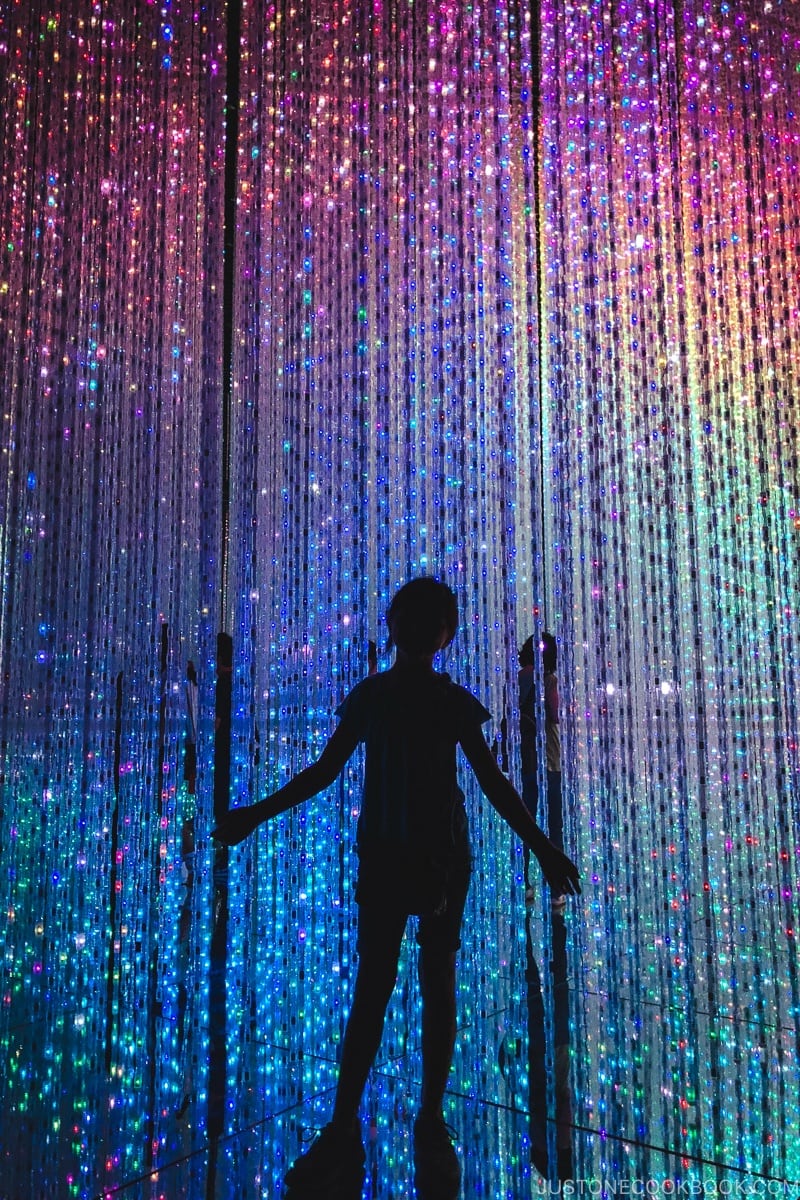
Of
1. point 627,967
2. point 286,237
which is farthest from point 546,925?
point 286,237

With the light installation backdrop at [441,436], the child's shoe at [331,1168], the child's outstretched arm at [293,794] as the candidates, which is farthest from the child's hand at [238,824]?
the light installation backdrop at [441,436]

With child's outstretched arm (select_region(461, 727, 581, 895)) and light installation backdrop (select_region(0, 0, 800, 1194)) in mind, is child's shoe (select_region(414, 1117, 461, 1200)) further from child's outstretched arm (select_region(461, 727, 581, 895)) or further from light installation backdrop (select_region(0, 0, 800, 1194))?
light installation backdrop (select_region(0, 0, 800, 1194))

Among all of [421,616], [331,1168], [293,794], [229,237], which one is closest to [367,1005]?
[331,1168]

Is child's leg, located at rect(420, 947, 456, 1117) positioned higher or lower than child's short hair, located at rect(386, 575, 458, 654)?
lower

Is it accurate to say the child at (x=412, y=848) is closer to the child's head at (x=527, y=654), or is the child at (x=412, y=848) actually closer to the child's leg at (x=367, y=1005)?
the child's leg at (x=367, y=1005)

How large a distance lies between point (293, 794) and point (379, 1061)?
76 centimetres

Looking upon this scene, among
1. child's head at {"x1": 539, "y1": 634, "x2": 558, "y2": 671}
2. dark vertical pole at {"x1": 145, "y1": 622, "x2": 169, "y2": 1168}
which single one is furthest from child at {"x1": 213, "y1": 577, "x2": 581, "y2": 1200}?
child's head at {"x1": 539, "y1": 634, "x2": 558, "y2": 671}

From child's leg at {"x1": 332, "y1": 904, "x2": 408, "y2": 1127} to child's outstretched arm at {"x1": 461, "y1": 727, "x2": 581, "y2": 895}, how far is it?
243 millimetres

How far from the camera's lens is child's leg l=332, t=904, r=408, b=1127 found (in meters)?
1.36

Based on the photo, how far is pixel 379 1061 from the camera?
5.94 feet

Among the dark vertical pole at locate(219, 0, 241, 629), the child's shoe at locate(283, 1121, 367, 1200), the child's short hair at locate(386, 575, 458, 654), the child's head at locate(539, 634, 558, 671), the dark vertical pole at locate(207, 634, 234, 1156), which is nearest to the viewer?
the child's shoe at locate(283, 1121, 367, 1200)

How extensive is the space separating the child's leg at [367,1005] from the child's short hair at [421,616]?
46 cm

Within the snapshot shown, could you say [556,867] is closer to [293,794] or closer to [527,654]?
[293,794]

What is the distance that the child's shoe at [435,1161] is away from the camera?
4.14 feet
